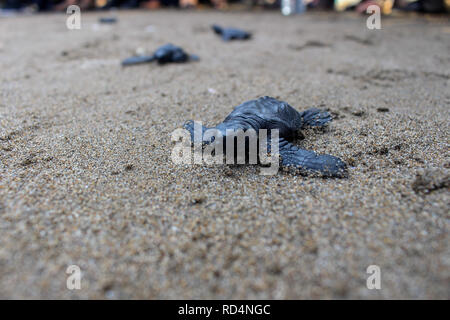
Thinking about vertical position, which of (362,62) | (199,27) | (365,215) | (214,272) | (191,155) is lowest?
(214,272)

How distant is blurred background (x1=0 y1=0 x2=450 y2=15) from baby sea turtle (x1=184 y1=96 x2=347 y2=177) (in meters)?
6.66

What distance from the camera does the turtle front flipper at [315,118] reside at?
2016 mm

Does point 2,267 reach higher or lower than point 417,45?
lower

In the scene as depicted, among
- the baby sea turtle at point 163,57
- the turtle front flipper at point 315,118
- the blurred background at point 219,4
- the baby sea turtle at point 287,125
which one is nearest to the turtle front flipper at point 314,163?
the baby sea turtle at point 287,125

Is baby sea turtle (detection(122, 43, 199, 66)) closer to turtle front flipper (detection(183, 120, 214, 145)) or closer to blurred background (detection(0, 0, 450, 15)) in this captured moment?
turtle front flipper (detection(183, 120, 214, 145))

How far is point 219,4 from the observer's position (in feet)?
31.3

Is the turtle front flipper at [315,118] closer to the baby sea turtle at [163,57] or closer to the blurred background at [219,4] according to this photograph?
the baby sea turtle at [163,57]

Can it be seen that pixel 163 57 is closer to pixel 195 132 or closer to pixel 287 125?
pixel 195 132

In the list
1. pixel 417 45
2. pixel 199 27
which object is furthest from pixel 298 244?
pixel 199 27

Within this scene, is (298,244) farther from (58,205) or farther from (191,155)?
(58,205)

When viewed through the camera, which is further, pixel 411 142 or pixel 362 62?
pixel 362 62

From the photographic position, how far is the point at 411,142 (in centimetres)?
182

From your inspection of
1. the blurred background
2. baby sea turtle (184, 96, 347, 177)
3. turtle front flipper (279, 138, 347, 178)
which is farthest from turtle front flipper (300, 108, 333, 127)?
the blurred background

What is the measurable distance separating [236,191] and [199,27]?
16.4 feet
